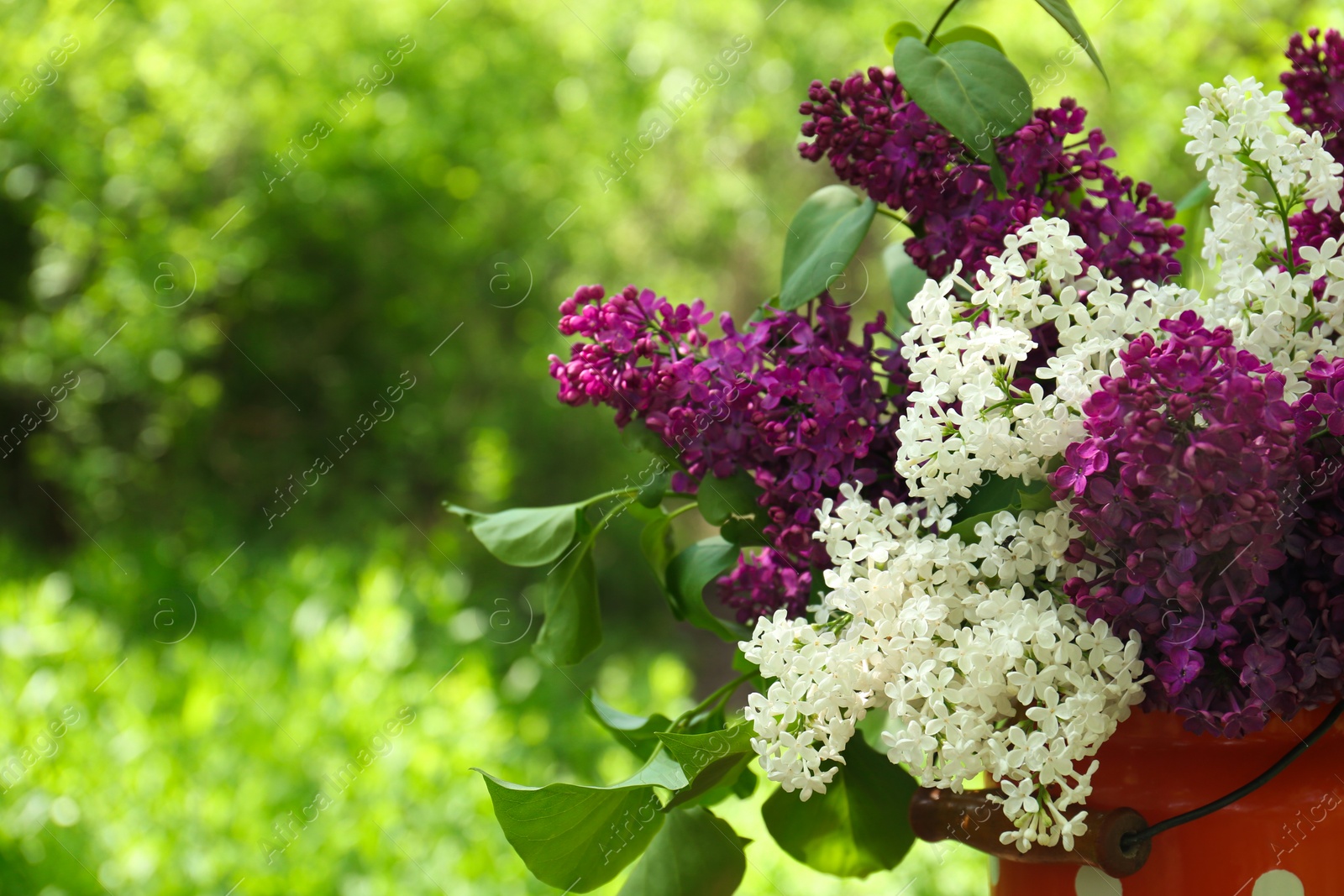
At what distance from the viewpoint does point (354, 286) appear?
3820 millimetres

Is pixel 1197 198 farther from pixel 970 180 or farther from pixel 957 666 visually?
pixel 957 666

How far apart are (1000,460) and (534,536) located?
0.96ft

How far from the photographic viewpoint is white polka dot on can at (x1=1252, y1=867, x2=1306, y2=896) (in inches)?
18.3

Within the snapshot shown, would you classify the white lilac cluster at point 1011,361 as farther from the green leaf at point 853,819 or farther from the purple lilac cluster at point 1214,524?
the green leaf at point 853,819

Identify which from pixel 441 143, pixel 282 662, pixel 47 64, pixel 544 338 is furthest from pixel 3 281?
pixel 282 662

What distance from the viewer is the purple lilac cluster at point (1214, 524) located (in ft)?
1.27

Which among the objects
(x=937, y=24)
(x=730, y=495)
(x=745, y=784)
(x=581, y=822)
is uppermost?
(x=937, y=24)

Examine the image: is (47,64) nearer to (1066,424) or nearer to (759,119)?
(759,119)

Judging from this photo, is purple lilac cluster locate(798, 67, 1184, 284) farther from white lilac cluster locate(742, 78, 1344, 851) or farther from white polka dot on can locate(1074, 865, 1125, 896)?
white polka dot on can locate(1074, 865, 1125, 896)

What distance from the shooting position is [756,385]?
52 cm

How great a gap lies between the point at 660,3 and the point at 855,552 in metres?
4.15

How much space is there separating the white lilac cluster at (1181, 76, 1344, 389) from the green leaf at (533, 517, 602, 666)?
363mm

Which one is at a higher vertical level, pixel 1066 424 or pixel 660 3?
pixel 1066 424

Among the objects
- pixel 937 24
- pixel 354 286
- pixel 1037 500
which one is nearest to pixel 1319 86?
pixel 937 24
